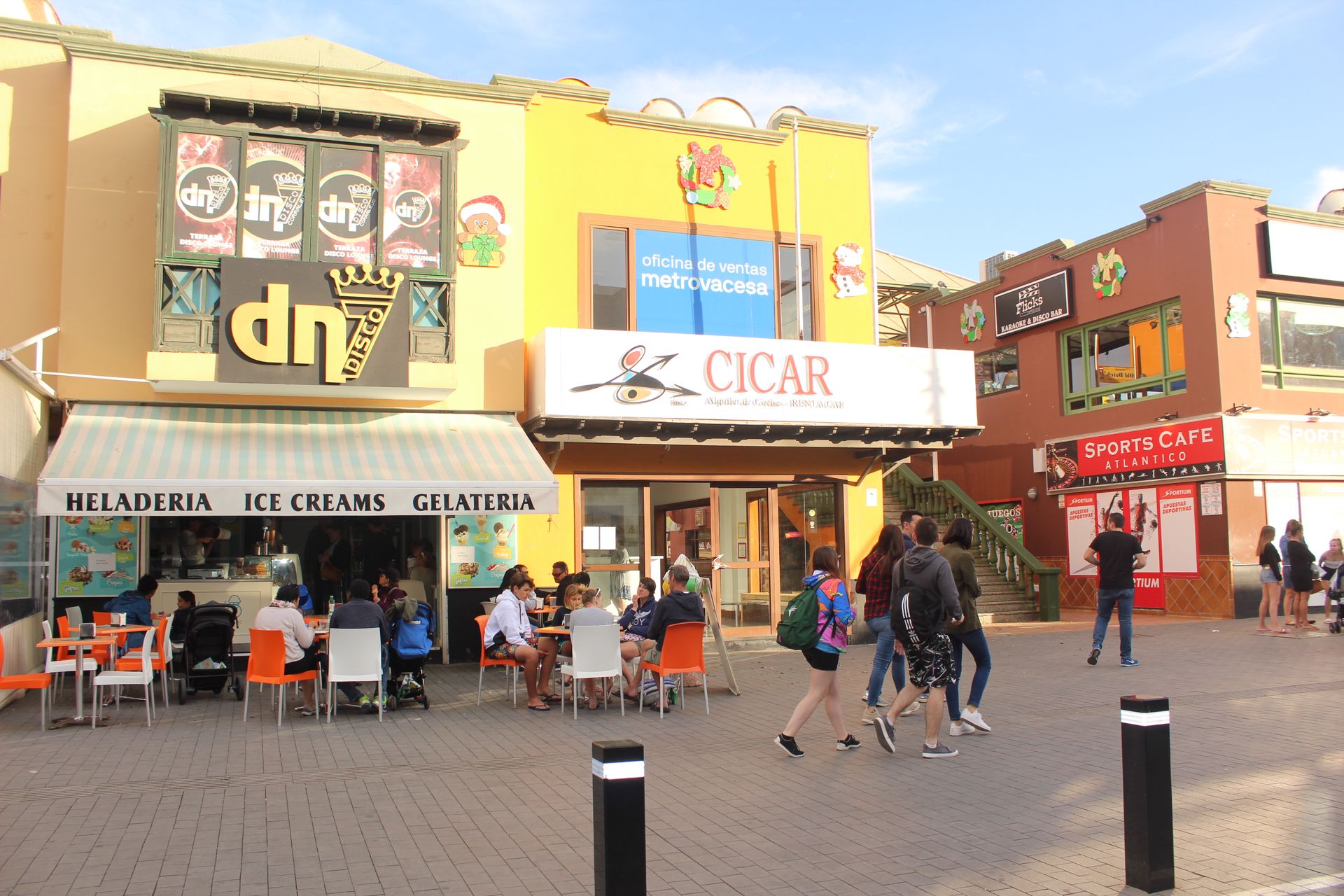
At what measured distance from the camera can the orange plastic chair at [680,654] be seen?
9398 mm

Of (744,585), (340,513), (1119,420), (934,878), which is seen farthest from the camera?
(1119,420)

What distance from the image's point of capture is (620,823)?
3553 millimetres

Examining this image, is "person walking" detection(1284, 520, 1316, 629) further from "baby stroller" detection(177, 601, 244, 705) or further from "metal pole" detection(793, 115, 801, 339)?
"baby stroller" detection(177, 601, 244, 705)

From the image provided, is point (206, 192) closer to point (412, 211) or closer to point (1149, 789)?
point (412, 211)

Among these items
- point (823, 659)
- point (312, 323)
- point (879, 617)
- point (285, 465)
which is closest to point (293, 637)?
point (285, 465)

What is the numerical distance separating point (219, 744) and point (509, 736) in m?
2.27

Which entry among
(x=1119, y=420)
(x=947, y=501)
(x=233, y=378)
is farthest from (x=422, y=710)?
(x=1119, y=420)

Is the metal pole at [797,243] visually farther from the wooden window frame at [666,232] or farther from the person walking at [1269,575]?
the person walking at [1269,575]

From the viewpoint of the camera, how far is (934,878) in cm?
493

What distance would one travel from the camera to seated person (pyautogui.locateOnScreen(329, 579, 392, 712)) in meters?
9.41

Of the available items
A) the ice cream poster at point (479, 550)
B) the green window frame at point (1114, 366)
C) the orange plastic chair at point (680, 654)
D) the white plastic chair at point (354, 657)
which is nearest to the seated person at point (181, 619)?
the white plastic chair at point (354, 657)

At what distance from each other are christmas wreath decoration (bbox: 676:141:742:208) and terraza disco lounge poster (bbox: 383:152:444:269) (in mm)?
3808

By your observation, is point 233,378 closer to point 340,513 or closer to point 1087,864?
point 340,513

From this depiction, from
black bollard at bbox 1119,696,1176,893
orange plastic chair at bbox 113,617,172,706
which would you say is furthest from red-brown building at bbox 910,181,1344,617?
black bollard at bbox 1119,696,1176,893
